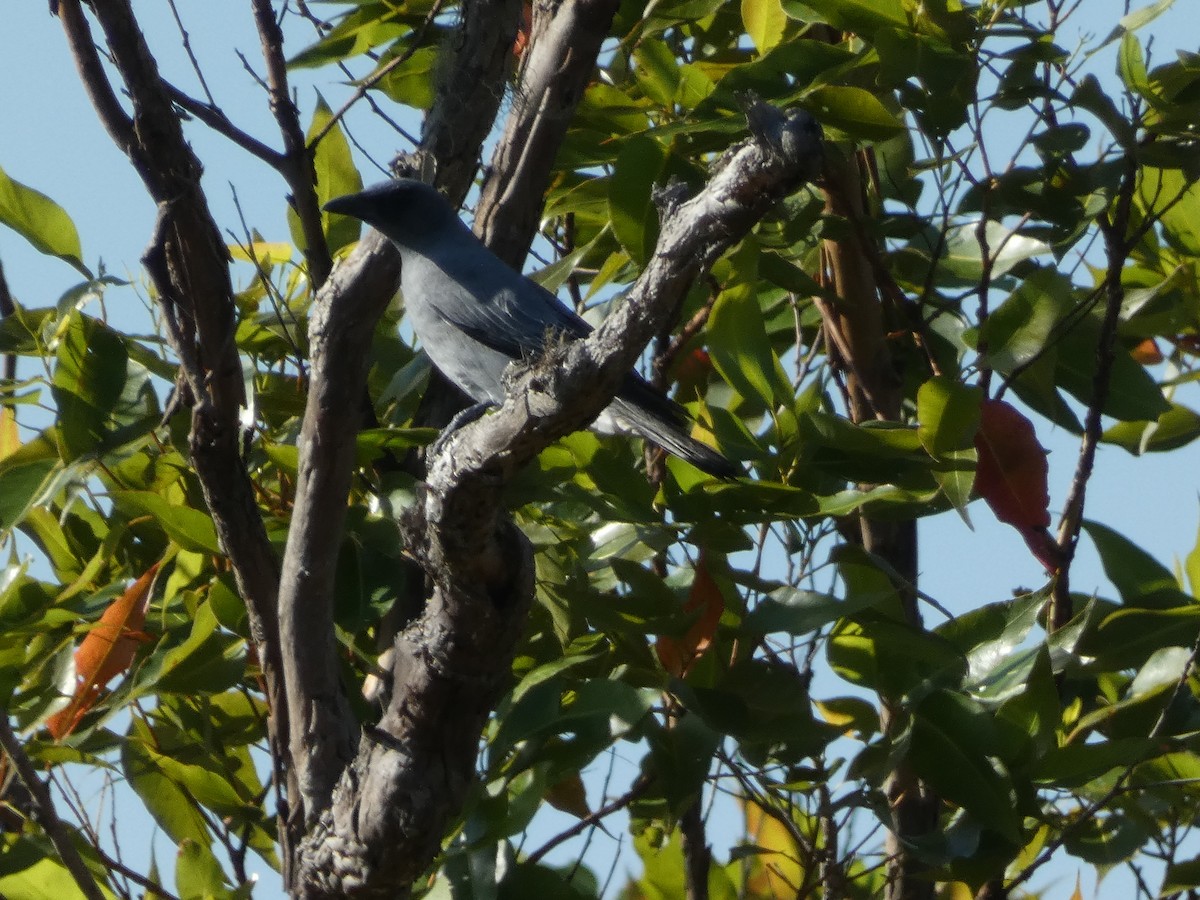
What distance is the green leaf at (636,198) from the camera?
3.32 metres

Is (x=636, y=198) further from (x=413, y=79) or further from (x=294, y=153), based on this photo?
(x=413, y=79)

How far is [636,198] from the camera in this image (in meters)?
3.33

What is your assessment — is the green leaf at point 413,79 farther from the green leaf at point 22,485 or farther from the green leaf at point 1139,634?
the green leaf at point 1139,634

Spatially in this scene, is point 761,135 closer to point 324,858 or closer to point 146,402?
point 324,858

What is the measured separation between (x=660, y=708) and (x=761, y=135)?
64.5 inches

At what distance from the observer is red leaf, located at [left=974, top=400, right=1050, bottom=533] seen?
11.4 feet

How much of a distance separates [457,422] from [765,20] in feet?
4.32

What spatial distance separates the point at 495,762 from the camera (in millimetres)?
3035

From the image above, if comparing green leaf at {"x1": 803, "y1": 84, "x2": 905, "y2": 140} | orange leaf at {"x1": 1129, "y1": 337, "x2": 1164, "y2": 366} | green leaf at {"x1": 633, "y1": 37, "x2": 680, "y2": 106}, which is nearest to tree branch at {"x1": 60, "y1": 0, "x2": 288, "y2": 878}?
green leaf at {"x1": 633, "y1": 37, "x2": 680, "y2": 106}

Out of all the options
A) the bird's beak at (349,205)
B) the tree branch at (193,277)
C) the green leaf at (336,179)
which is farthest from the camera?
the green leaf at (336,179)

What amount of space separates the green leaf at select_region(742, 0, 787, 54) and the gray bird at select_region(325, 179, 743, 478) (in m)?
0.86

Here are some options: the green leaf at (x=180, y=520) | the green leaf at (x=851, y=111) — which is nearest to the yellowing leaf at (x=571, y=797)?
the green leaf at (x=180, y=520)

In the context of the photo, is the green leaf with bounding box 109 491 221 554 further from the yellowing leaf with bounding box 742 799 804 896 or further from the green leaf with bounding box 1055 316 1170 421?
the green leaf with bounding box 1055 316 1170 421

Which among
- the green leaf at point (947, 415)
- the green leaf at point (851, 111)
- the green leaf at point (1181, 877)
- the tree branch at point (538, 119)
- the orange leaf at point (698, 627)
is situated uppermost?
the tree branch at point (538, 119)
